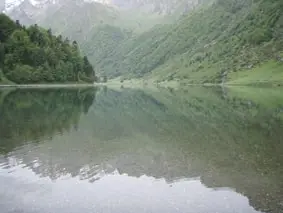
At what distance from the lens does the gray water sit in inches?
997

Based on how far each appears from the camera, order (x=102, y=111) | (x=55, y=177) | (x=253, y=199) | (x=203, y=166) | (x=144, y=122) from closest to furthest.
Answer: (x=253, y=199) < (x=55, y=177) < (x=203, y=166) < (x=144, y=122) < (x=102, y=111)

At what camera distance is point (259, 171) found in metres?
32.7

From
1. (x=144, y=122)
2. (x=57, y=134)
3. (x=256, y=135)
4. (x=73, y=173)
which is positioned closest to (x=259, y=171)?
(x=73, y=173)

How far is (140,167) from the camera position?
35000 mm

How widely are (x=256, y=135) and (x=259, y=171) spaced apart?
64.3 feet

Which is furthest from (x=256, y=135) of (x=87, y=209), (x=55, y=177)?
(x=87, y=209)

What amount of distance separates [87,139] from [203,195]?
955 inches

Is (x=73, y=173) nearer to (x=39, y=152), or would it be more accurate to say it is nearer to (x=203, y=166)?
(x=39, y=152)

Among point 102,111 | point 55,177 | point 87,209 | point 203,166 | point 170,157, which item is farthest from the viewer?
point 102,111

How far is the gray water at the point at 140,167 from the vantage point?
83.0 feet

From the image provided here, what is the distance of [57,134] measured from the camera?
169 feet

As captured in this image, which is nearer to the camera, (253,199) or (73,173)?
(253,199)

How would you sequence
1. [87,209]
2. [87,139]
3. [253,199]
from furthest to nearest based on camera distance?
Answer: 1. [87,139]
2. [253,199]
3. [87,209]

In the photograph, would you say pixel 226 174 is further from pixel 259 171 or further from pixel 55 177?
pixel 55 177
